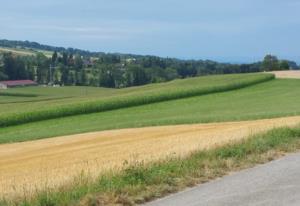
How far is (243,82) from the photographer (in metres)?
60.3

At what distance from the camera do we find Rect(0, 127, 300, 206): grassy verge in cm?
747

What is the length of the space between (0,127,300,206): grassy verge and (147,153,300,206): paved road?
276mm

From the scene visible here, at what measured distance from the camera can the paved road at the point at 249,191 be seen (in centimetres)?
743

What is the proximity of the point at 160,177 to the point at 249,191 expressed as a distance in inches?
51.8

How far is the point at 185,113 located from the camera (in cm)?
3922

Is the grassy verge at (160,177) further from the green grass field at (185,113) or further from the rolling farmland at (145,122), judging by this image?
the green grass field at (185,113)

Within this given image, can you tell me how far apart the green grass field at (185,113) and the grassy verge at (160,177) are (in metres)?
19.7

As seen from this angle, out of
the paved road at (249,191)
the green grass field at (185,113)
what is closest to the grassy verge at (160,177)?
the paved road at (249,191)

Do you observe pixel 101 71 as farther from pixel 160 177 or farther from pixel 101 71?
pixel 160 177

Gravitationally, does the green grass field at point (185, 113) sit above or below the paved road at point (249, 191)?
below

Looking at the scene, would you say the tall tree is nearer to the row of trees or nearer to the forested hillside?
the forested hillside

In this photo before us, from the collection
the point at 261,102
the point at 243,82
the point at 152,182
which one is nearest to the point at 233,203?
the point at 152,182

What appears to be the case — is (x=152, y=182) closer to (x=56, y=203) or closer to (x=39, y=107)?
(x=56, y=203)

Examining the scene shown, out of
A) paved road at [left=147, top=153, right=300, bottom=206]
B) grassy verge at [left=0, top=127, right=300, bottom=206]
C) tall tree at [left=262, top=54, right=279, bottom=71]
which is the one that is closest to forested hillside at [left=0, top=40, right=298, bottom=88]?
tall tree at [left=262, top=54, right=279, bottom=71]
